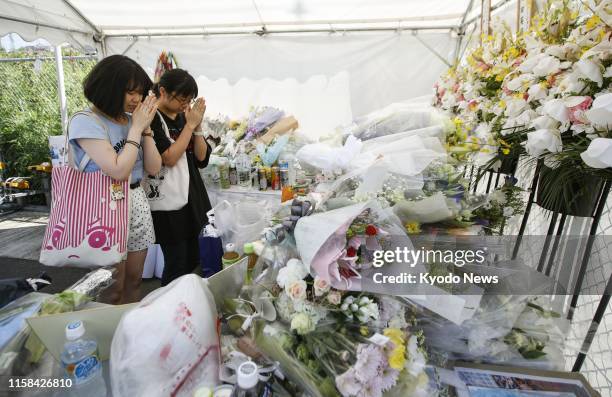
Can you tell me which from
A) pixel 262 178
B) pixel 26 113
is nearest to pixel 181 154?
pixel 262 178

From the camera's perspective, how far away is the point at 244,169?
273 centimetres

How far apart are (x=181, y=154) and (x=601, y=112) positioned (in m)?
1.65

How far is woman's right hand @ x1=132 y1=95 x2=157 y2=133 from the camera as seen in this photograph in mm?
1332

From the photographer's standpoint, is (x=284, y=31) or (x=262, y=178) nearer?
(x=262, y=178)

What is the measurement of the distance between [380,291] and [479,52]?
1.53m

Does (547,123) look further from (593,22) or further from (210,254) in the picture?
(210,254)

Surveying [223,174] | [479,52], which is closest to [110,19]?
[223,174]

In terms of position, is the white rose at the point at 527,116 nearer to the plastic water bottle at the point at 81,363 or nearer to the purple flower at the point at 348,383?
the purple flower at the point at 348,383

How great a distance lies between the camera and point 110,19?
3648mm

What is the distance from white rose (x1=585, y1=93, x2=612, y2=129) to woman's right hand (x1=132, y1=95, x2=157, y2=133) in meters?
1.50

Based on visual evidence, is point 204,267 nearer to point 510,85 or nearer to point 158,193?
point 158,193

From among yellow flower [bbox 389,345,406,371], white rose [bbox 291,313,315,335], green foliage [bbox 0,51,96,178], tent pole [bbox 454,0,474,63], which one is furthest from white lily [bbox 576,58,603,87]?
green foliage [bbox 0,51,96,178]

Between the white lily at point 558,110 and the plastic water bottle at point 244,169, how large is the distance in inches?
87.7

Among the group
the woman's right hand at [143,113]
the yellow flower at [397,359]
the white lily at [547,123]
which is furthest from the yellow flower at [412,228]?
the woman's right hand at [143,113]
